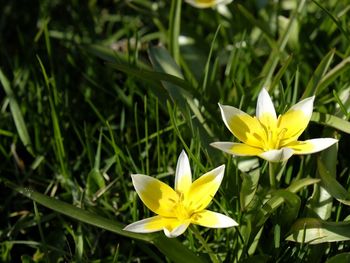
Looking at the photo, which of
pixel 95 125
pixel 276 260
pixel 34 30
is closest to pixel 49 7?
pixel 34 30

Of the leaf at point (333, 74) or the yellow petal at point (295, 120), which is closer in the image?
the yellow petal at point (295, 120)

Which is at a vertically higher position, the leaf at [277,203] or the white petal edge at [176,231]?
the white petal edge at [176,231]

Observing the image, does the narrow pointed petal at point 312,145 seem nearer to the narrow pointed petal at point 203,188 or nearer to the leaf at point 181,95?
the narrow pointed petal at point 203,188

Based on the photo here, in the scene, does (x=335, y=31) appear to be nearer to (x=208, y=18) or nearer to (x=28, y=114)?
(x=208, y=18)

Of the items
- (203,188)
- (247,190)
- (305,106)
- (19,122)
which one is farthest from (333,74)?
(19,122)

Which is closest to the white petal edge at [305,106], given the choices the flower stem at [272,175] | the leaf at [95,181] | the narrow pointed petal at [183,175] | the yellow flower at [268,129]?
the yellow flower at [268,129]

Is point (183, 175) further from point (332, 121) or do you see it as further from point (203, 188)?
point (332, 121)

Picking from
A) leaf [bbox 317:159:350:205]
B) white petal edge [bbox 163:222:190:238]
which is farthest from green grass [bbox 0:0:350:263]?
white petal edge [bbox 163:222:190:238]
